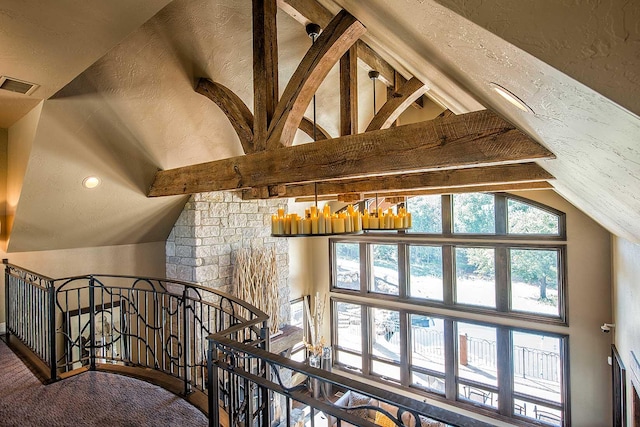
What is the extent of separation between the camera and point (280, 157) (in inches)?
106

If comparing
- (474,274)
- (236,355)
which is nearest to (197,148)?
(236,355)

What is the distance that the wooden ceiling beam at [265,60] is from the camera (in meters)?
2.67

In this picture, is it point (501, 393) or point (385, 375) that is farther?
point (385, 375)

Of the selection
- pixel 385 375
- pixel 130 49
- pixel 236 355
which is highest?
pixel 130 49

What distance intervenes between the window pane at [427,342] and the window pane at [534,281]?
153 centimetres

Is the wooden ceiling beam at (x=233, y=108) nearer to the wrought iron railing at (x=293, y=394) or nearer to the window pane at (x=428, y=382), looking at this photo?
the wrought iron railing at (x=293, y=394)

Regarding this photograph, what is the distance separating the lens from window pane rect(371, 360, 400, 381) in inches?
283

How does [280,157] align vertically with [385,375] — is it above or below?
above

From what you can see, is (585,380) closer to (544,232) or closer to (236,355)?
(544,232)

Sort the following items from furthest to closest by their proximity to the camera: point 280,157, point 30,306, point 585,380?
point 585,380 → point 30,306 → point 280,157

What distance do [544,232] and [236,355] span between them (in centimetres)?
588

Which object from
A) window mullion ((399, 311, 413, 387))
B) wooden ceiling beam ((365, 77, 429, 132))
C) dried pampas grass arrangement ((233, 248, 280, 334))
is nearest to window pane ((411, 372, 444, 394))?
window mullion ((399, 311, 413, 387))

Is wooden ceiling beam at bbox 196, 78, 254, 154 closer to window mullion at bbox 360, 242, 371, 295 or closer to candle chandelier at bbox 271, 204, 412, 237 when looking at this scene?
candle chandelier at bbox 271, 204, 412, 237

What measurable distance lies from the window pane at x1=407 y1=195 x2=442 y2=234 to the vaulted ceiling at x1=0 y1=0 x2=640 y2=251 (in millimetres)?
1886
